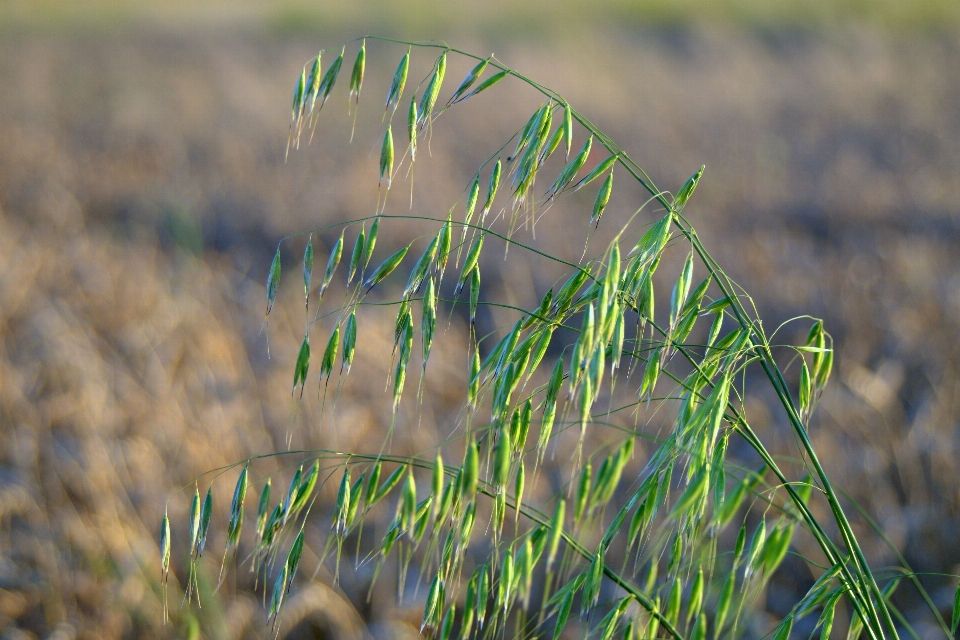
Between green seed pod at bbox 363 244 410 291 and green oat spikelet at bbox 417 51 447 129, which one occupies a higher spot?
green oat spikelet at bbox 417 51 447 129

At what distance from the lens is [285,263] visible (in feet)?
13.4

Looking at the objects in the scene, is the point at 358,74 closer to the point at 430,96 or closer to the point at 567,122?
the point at 430,96

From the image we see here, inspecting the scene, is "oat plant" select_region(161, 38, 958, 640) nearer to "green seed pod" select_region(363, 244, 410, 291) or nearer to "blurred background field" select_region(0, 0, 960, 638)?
"green seed pod" select_region(363, 244, 410, 291)

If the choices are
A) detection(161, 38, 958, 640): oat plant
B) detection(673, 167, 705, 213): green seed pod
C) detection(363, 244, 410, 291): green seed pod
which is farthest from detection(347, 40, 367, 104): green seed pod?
detection(673, 167, 705, 213): green seed pod

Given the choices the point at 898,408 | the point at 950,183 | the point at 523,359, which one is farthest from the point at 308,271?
the point at 950,183

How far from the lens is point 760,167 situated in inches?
234

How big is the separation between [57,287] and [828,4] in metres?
18.3

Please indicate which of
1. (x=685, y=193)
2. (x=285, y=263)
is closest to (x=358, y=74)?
(x=685, y=193)

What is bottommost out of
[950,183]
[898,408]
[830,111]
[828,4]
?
[898,408]

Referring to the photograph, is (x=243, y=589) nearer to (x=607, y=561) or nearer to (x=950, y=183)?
(x=607, y=561)

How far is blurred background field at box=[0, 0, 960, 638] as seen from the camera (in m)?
1.90

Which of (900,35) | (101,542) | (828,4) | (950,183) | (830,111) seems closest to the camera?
(101,542)

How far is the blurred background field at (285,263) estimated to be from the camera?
190cm

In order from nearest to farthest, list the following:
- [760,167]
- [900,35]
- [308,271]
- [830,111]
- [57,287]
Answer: [308,271]
[57,287]
[760,167]
[830,111]
[900,35]
